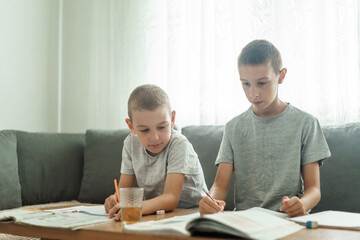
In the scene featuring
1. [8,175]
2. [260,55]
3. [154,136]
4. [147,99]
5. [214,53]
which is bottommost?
[8,175]

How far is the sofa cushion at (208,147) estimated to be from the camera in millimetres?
2115

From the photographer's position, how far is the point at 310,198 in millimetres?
1385

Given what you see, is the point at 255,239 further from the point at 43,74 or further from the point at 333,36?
the point at 43,74

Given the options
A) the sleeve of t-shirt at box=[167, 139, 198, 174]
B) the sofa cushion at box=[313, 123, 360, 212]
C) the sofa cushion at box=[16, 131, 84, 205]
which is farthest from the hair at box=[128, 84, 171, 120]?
the sofa cushion at box=[16, 131, 84, 205]

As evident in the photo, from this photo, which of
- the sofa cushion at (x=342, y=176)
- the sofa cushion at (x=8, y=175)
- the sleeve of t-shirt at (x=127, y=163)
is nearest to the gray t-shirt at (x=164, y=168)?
the sleeve of t-shirt at (x=127, y=163)

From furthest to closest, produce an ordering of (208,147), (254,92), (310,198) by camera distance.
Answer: (208,147)
(254,92)
(310,198)

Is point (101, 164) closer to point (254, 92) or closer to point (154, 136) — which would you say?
point (154, 136)

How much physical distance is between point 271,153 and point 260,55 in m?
0.37

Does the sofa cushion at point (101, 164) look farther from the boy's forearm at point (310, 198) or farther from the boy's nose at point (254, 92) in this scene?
the boy's forearm at point (310, 198)

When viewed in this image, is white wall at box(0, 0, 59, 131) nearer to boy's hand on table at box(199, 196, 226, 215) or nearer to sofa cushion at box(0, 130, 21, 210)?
sofa cushion at box(0, 130, 21, 210)

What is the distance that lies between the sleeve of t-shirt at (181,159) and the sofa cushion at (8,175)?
1.14 metres

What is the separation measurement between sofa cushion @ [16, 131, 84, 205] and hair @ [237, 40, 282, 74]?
144 centimetres

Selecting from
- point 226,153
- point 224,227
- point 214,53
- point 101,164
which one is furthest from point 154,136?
point 214,53

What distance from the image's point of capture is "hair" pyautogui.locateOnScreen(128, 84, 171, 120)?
147 cm
